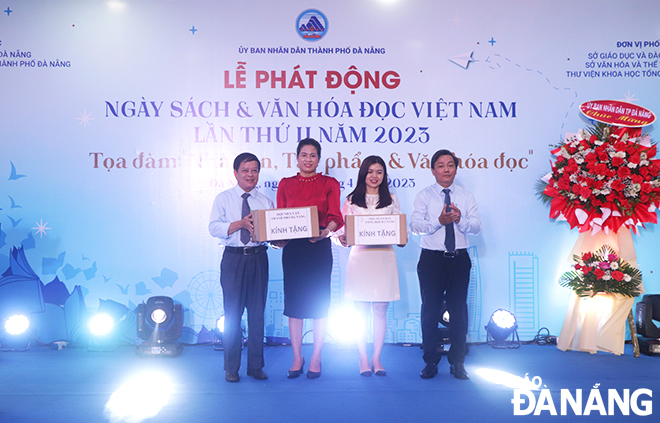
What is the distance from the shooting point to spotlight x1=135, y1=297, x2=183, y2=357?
12.2 ft

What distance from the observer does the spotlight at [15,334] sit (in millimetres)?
3982

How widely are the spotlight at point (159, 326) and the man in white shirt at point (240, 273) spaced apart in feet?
2.87

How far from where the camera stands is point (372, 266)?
3188mm

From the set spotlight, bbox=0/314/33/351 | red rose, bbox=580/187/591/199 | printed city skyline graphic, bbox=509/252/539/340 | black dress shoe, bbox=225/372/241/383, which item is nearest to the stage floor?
black dress shoe, bbox=225/372/241/383

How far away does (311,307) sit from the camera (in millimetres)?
3145

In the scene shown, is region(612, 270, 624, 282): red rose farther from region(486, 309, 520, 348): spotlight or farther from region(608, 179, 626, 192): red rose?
region(486, 309, 520, 348): spotlight

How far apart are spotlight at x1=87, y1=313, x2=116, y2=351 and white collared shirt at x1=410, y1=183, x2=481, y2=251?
111 inches

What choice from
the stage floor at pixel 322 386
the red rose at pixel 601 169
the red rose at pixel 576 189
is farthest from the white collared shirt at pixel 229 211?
the red rose at pixel 601 169

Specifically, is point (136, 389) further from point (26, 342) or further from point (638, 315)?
point (638, 315)

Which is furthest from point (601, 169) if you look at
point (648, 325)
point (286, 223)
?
point (286, 223)

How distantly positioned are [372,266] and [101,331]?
257 cm

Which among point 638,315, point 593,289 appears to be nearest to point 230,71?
point 593,289

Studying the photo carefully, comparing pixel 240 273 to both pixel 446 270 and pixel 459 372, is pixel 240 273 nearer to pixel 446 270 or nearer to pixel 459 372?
pixel 446 270

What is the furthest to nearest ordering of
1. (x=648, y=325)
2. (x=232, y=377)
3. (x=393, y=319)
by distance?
(x=393, y=319) → (x=648, y=325) → (x=232, y=377)
